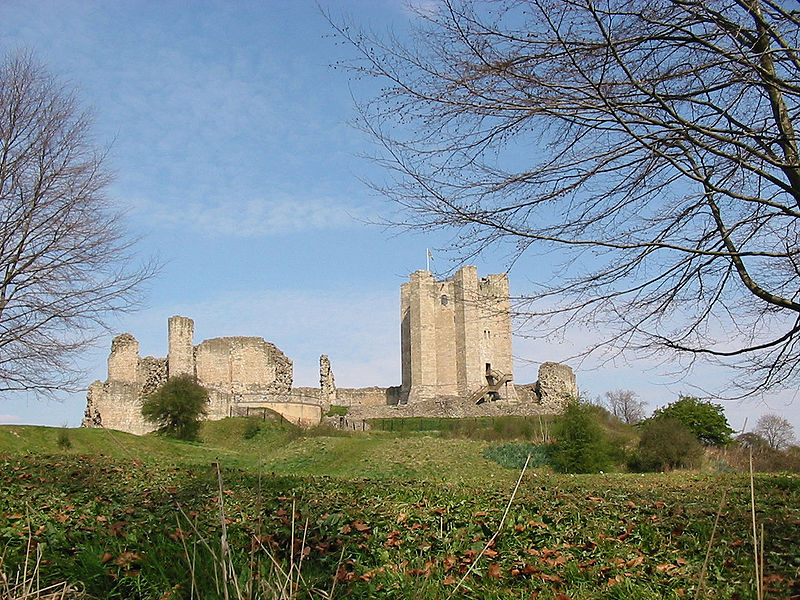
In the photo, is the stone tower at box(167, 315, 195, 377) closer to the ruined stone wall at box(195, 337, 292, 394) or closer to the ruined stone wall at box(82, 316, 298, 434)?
the ruined stone wall at box(82, 316, 298, 434)

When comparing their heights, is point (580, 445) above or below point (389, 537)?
above

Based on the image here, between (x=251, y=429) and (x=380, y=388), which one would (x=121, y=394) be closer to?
(x=251, y=429)

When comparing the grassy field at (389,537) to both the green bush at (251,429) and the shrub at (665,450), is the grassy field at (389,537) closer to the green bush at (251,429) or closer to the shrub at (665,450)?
the shrub at (665,450)

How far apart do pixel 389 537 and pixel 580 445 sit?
1378 cm

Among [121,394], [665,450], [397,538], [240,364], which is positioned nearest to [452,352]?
[240,364]

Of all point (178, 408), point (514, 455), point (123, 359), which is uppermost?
point (123, 359)

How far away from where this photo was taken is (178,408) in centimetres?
2514

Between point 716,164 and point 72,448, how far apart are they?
1561cm

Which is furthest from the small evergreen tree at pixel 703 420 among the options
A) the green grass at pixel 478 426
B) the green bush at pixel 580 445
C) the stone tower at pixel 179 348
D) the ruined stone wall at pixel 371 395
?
the ruined stone wall at pixel 371 395

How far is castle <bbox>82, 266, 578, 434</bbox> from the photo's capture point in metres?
34.4

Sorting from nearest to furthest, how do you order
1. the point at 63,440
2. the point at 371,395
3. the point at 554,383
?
the point at 63,440
the point at 554,383
the point at 371,395

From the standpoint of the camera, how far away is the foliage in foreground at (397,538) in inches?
159

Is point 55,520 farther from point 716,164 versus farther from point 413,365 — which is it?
point 413,365

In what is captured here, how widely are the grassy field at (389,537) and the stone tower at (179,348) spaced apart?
99.4 ft
